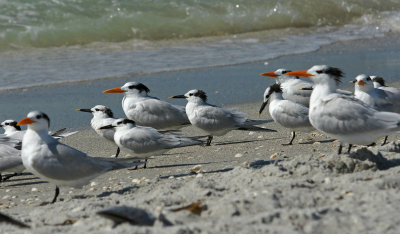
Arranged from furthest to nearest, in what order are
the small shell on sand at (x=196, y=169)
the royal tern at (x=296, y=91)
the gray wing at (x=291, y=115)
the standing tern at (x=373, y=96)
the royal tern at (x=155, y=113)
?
the royal tern at (x=296, y=91), the royal tern at (x=155, y=113), the gray wing at (x=291, y=115), the standing tern at (x=373, y=96), the small shell on sand at (x=196, y=169)

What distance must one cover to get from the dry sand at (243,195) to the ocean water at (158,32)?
17.1 ft

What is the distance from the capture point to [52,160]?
4.79 metres

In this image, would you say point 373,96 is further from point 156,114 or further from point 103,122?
point 103,122

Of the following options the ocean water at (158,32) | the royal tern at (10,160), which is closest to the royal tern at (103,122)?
the royal tern at (10,160)

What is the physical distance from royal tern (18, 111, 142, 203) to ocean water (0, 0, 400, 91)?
17.8 ft

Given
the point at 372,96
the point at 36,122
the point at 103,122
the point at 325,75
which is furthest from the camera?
the point at 103,122

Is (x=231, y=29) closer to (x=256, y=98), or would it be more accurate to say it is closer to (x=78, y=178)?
(x=256, y=98)

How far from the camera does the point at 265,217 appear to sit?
3115 millimetres

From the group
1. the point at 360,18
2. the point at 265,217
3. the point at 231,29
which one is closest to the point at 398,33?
the point at 360,18

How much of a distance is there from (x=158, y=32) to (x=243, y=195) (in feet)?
39.8

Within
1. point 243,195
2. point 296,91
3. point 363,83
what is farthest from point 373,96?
point 243,195

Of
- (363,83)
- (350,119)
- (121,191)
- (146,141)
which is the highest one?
(363,83)

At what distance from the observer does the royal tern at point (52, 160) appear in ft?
15.7

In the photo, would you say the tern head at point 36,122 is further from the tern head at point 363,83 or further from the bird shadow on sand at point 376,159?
the tern head at point 363,83
